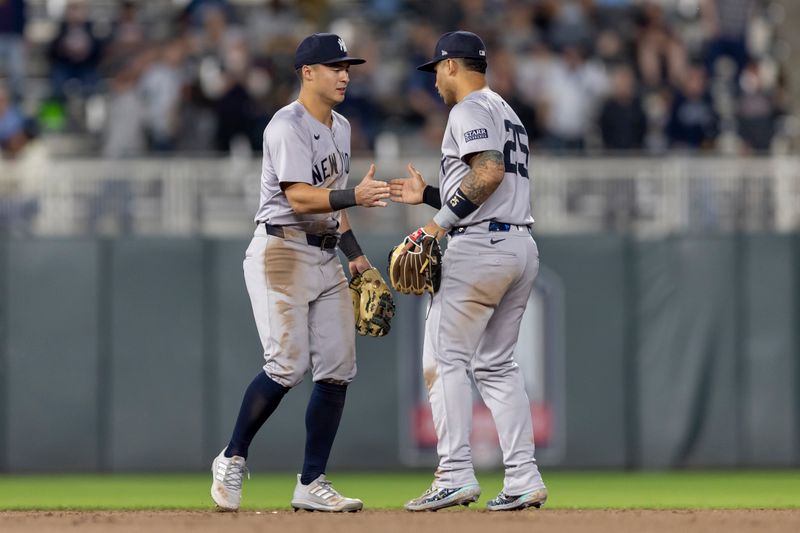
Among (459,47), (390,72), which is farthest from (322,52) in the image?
(390,72)

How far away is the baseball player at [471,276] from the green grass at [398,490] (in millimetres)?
1267

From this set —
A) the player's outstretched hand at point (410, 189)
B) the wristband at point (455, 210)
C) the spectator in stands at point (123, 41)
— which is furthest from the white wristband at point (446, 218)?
the spectator in stands at point (123, 41)

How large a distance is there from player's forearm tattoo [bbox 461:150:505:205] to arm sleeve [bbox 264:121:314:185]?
32.7 inches

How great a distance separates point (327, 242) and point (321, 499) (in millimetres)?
1359

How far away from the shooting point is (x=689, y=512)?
8312mm

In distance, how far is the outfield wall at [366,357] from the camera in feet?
44.0

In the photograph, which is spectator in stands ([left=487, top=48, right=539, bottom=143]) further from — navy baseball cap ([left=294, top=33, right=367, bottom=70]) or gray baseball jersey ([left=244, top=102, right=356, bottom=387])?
gray baseball jersey ([left=244, top=102, right=356, bottom=387])

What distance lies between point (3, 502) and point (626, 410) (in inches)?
224

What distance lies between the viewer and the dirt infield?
23.3 feet

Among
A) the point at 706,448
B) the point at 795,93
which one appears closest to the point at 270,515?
the point at 706,448

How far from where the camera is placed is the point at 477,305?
8.05 meters

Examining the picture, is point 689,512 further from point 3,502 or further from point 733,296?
point 733,296

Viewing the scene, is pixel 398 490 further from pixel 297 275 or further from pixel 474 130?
pixel 474 130

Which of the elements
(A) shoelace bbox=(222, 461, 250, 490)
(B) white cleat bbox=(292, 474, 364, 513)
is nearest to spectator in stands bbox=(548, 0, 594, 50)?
(B) white cleat bbox=(292, 474, 364, 513)
